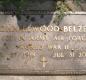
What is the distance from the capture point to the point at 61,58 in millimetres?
4711

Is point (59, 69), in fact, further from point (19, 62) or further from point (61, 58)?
point (19, 62)

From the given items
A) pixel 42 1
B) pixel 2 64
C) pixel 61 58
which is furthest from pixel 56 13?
pixel 2 64

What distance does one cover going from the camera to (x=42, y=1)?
15.5 feet

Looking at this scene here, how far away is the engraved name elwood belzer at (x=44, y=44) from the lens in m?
4.68

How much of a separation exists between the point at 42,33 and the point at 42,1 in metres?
0.37

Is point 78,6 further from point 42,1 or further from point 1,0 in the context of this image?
point 1,0

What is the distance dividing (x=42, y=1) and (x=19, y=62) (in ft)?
2.45

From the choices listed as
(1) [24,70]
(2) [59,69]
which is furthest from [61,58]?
(1) [24,70]

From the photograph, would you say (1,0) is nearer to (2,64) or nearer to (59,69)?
(2,64)

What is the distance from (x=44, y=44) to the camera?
468 cm

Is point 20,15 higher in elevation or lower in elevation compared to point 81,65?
higher

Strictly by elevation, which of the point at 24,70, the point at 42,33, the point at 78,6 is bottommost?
the point at 24,70

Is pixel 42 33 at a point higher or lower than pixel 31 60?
higher

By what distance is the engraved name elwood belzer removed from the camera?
4684 mm
